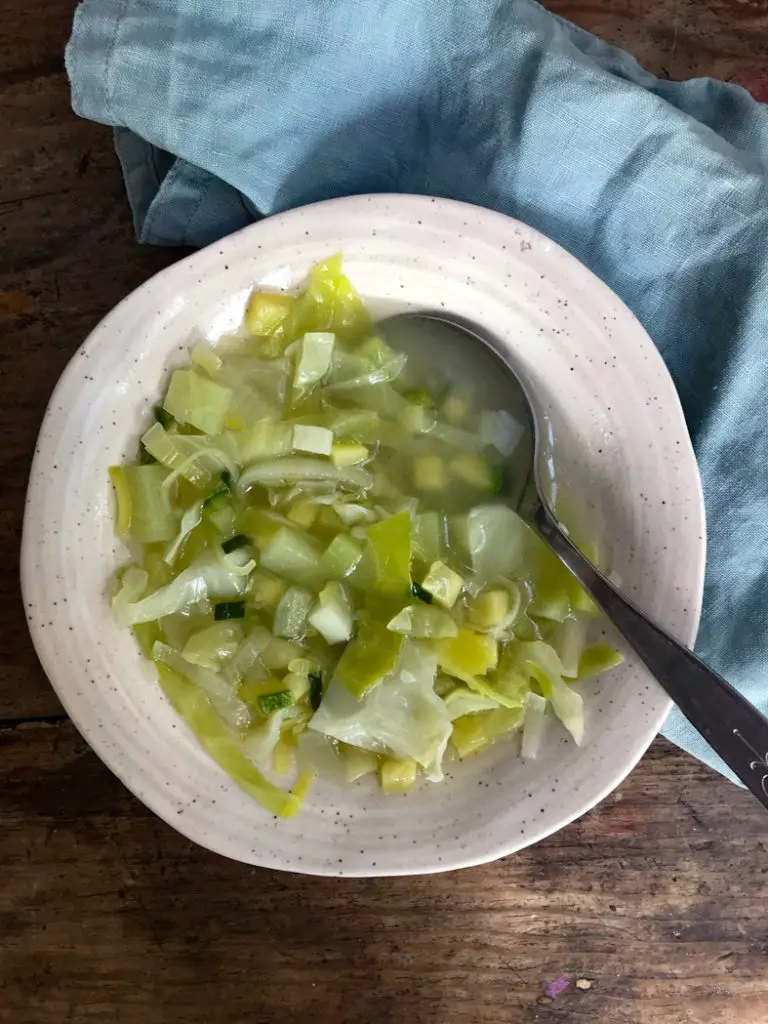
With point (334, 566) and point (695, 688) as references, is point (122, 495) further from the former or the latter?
point (695, 688)

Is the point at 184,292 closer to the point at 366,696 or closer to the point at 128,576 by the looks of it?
the point at 128,576

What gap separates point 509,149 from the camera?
5.10 feet

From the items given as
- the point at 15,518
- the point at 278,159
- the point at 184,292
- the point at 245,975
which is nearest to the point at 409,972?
the point at 245,975

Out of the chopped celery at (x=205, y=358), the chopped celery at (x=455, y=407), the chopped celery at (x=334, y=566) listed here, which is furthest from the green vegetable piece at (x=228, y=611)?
the chopped celery at (x=455, y=407)

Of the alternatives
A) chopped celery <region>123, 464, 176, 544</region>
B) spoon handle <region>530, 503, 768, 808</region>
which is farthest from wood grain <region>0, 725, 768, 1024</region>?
chopped celery <region>123, 464, 176, 544</region>

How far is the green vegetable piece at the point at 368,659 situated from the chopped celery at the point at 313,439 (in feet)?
1.12

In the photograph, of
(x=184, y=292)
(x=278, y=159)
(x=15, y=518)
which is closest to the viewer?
(x=184, y=292)

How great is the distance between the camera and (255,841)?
1.55 m

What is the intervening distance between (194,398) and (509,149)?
0.73 metres

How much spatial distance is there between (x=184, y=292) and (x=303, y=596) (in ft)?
1.93

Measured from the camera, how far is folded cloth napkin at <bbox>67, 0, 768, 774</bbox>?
1499 mm

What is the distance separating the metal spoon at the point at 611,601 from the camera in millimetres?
1396

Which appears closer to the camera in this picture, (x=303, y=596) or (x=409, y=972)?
(x=303, y=596)

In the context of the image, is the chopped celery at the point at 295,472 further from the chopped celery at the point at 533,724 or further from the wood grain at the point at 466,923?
the wood grain at the point at 466,923
